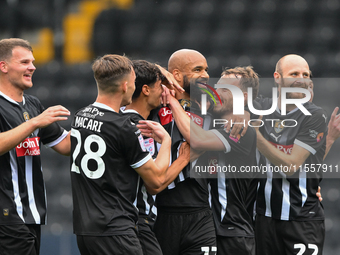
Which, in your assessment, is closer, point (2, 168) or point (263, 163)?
point (2, 168)

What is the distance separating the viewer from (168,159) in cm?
272

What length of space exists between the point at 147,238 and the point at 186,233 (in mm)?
276

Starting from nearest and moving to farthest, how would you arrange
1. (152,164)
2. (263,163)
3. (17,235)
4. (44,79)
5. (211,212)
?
1. (152,164)
2. (17,235)
3. (211,212)
4. (263,163)
5. (44,79)

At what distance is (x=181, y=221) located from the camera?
3064 mm

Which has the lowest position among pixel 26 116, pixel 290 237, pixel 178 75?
pixel 290 237

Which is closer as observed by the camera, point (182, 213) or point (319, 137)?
point (182, 213)

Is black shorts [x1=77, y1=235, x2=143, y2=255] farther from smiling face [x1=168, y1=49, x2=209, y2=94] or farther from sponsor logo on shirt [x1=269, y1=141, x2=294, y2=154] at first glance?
sponsor logo on shirt [x1=269, y1=141, x2=294, y2=154]

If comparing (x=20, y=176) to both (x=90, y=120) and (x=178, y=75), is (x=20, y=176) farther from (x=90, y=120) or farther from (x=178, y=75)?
(x=178, y=75)

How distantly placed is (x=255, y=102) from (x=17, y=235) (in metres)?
1.94

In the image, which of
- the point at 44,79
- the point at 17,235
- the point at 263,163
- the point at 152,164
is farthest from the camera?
the point at 44,79

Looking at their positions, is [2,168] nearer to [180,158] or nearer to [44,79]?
[180,158]

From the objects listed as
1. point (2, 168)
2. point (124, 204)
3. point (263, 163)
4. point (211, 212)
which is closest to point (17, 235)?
point (2, 168)

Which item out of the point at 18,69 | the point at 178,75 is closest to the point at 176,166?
the point at 178,75

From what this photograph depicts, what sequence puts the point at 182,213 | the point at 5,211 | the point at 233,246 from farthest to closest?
1. the point at 233,246
2. the point at 182,213
3. the point at 5,211
